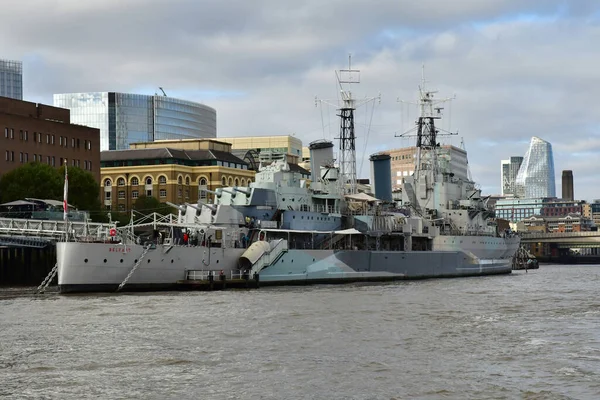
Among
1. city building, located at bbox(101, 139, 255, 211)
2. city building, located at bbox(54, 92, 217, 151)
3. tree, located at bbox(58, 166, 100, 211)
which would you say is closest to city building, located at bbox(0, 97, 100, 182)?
tree, located at bbox(58, 166, 100, 211)

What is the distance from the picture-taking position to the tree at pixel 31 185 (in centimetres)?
7519

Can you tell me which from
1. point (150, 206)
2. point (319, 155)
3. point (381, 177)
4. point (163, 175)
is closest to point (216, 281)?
point (319, 155)

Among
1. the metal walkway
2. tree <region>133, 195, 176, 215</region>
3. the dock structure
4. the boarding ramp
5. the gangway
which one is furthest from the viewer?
tree <region>133, 195, 176, 215</region>

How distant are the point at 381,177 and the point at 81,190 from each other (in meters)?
25.5

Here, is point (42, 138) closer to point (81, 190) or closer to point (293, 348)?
point (81, 190)

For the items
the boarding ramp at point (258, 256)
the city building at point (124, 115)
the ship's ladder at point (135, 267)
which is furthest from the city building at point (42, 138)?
the city building at point (124, 115)

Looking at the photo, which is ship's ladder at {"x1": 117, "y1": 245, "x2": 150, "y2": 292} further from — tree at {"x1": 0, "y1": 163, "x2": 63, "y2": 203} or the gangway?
tree at {"x1": 0, "y1": 163, "x2": 63, "y2": 203}

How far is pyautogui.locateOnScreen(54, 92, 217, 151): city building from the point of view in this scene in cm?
17362

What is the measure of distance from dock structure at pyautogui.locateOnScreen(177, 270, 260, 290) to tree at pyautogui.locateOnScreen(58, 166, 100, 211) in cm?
2622

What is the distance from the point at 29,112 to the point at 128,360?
232 ft

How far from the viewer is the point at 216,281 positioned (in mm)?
54375

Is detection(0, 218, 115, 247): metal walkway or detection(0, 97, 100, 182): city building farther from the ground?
detection(0, 97, 100, 182): city building

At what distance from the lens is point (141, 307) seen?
4241 centimetres

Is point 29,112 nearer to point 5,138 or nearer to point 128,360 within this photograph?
point 5,138
